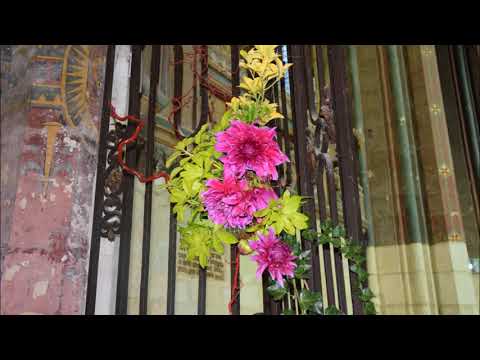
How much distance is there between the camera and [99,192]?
6.10 ft

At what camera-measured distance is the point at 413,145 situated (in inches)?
224

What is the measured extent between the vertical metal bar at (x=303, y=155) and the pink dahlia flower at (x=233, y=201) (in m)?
0.28

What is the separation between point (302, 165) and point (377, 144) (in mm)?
4361

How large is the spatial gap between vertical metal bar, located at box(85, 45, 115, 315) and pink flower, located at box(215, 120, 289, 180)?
77cm

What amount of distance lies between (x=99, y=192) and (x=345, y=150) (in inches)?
36.1

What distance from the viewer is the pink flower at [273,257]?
1.25 meters

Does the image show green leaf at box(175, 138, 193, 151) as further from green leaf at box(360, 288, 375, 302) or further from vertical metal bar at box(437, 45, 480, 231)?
vertical metal bar at box(437, 45, 480, 231)

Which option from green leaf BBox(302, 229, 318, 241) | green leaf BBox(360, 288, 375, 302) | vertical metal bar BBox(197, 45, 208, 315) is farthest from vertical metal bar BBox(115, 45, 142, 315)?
green leaf BBox(360, 288, 375, 302)

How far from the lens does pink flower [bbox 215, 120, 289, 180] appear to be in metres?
1.24
